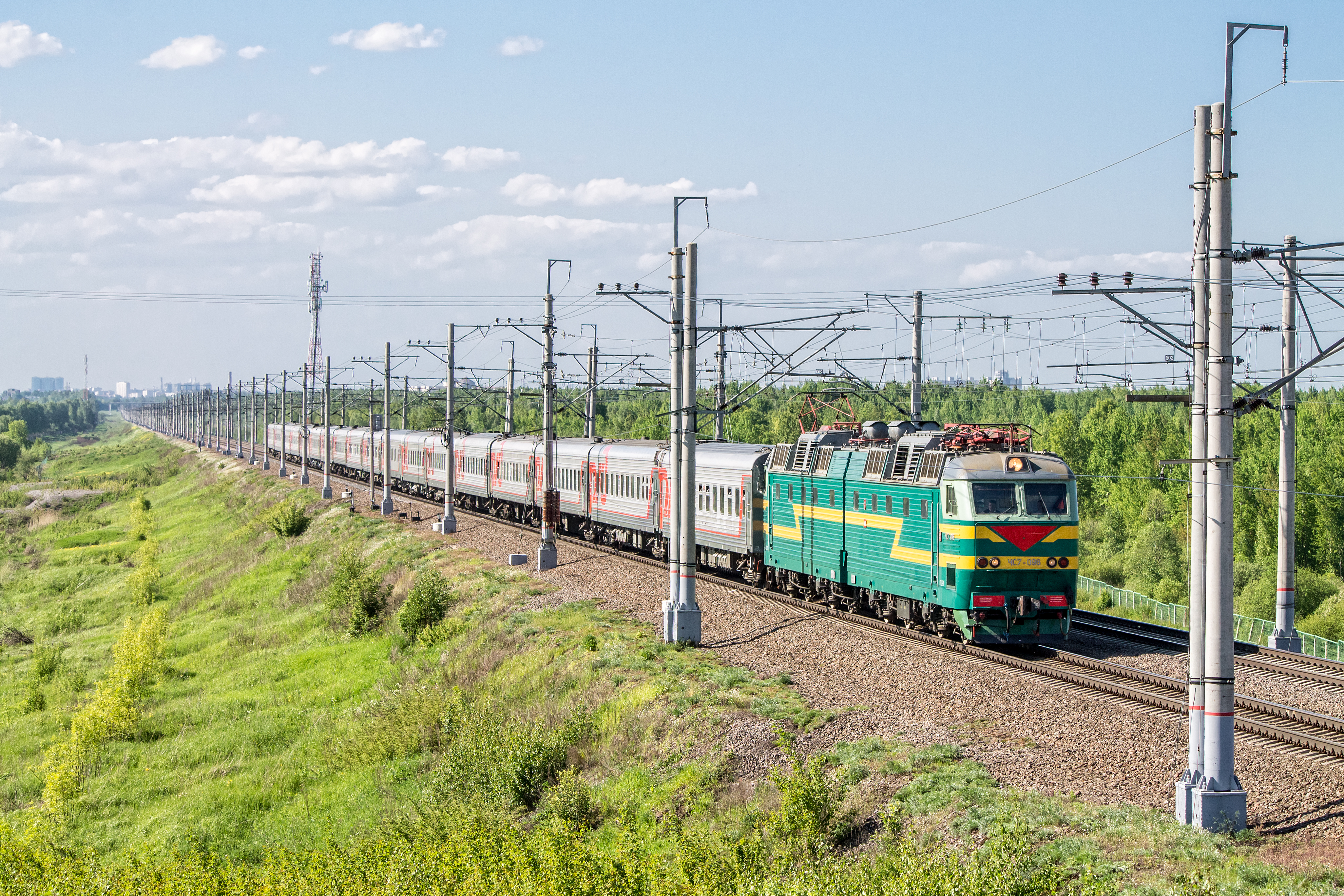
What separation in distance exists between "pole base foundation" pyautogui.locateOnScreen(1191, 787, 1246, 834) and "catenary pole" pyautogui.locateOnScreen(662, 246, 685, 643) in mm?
12645

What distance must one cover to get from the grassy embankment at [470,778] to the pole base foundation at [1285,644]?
10.9 metres

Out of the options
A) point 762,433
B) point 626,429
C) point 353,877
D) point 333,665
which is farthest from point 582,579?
point 762,433

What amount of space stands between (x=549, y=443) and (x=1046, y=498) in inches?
→ 709

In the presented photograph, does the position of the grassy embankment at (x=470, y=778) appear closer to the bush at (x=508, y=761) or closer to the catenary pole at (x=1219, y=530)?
the bush at (x=508, y=761)

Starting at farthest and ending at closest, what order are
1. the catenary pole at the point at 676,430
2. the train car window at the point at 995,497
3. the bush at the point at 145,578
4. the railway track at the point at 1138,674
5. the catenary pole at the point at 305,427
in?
the catenary pole at the point at 305,427
the bush at the point at 145,578
the catenary pole at the point at 676,430
the train car window at the point at 995,497
the railway track at the point at 1138,674

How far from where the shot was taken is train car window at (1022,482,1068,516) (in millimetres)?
22312

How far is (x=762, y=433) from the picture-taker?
117 metres

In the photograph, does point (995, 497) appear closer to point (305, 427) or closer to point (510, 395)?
point (510, 395)

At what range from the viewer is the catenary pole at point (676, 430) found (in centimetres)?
2384

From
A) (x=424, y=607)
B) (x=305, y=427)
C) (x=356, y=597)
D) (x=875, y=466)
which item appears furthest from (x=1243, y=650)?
(x=305, y=427)

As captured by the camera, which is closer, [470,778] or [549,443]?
[470,778]

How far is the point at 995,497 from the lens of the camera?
22.2 metres

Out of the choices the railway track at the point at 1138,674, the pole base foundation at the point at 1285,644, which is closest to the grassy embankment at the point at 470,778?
the railway track at the point at 1138,674

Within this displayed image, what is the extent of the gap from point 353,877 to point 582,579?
1830 centimetres
